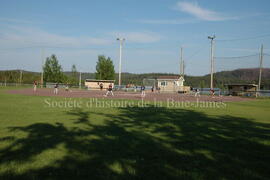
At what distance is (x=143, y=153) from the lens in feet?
17.1

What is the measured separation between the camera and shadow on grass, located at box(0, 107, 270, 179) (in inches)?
159

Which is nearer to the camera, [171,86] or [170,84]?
[171,86]

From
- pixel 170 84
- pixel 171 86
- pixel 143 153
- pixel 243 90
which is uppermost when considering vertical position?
pixel 170 84

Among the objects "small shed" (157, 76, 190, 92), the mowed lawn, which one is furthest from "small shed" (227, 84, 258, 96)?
the mowed lawn

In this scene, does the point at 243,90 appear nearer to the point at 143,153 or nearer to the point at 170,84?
the point at 170,84

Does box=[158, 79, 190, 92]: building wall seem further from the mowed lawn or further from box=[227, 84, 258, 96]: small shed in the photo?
the mowed lawn

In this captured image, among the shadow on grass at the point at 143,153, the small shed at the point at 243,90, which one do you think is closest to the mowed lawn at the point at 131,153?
the shadow on grass at the point at 143,153

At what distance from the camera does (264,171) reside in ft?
13.9

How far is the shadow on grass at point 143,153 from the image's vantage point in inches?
159

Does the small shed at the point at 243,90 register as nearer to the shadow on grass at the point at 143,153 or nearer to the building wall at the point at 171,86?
the building wall at the point at 171,86

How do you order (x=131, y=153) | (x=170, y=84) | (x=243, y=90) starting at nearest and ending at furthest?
1. (x=131, y=153)
2. (x=243, y=90)
3. (x=170, y=84)

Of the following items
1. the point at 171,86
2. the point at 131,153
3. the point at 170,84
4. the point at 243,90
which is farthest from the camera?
the point at 170,84

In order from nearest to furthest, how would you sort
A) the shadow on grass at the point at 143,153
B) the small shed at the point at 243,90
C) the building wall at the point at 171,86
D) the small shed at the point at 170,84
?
the shadow on grass at the point at 143,153, the small shed at the point at 243,90, the building wall at the point at 171,86, the small shed at the point at 170,84

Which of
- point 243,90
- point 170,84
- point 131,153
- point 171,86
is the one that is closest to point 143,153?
point 131,153
